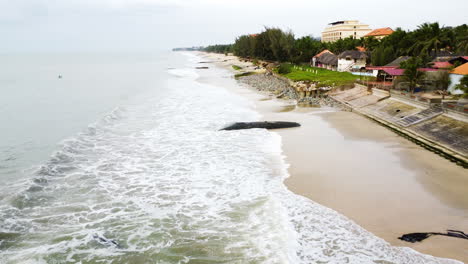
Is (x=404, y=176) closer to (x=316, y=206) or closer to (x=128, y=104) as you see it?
(x=316, y=206)

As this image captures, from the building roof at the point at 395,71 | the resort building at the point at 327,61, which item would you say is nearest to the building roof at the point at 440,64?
the building roof at the point at 395,71

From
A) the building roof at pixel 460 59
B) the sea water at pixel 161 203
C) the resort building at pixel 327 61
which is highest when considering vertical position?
the resort building at pixel 327 61

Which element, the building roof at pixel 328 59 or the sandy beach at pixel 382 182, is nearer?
the sandy beach at pixel 382 182

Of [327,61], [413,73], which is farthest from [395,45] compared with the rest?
[413,73]

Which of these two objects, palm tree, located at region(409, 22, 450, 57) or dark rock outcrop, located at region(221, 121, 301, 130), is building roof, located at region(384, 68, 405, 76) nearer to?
dark rock outcrop, located at region(221, 121, 301, 130)

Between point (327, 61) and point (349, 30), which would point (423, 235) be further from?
point (349, 30)

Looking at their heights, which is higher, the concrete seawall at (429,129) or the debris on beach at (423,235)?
the concrete seawall at (429,129)

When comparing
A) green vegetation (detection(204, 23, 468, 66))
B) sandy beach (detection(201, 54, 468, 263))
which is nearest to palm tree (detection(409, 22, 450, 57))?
green vegetation (detection(204, 23, 468, 66))

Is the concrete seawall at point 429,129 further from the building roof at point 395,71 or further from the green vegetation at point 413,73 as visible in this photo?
the building roof at point 395,71
